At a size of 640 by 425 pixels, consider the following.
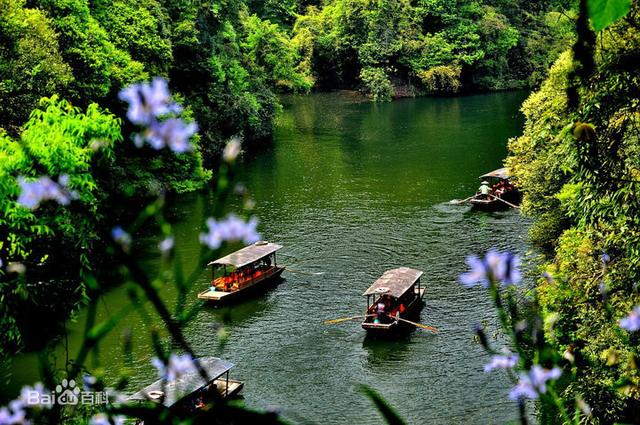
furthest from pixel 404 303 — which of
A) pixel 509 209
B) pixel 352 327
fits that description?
pixel 509 209

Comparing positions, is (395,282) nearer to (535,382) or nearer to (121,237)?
(535,382)

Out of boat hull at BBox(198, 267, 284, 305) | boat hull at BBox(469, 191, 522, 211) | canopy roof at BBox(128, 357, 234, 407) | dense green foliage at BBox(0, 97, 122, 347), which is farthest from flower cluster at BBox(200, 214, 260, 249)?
boat hull at BBox(469, 191, 522, 211)

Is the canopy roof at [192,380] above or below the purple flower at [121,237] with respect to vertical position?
below

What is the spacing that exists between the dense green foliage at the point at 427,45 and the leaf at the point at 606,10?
56835 mm

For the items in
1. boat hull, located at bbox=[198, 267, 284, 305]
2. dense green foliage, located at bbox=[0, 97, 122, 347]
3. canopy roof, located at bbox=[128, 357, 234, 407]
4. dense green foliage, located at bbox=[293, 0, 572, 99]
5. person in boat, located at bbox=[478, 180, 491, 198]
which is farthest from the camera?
dense green foliage, located at bbox=[293, 0, 572, 99]

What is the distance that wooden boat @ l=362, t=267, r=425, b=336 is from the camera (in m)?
17.9

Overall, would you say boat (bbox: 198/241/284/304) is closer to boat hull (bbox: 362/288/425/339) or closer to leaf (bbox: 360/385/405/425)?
boat hull (bbox: 362/288/425/339)

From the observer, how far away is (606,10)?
94 centimetres

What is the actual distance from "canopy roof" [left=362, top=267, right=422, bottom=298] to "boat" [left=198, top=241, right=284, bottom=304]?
11.6ft

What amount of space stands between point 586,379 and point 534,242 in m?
13.1

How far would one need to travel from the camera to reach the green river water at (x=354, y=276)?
14.9m

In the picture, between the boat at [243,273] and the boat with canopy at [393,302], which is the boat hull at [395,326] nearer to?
the boat with canopy at [393,302]

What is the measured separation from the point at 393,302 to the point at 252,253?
5.15 metres

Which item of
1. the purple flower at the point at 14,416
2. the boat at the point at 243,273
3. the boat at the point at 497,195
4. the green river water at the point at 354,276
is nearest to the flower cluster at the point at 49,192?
the purple flower at the point at 14,416
